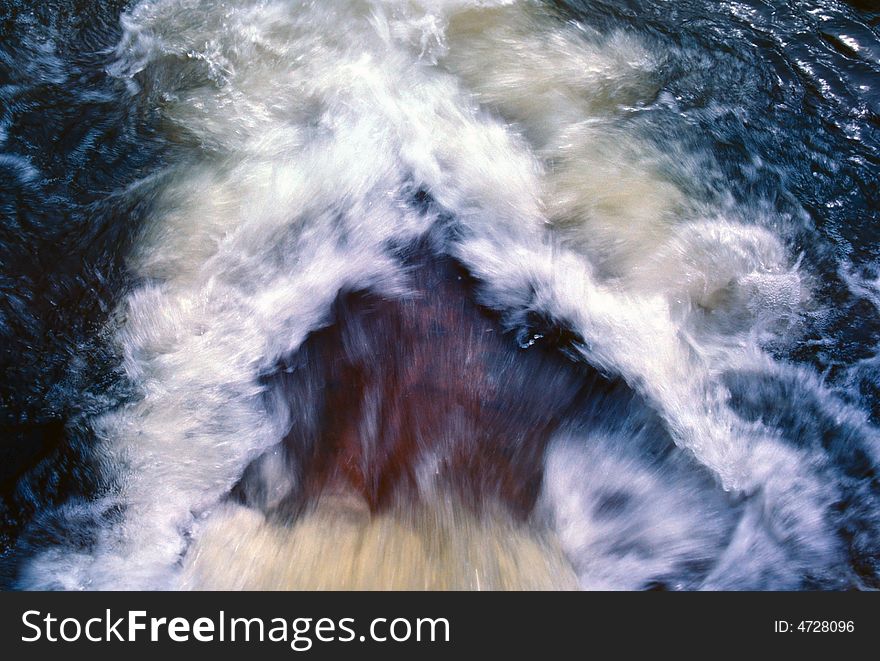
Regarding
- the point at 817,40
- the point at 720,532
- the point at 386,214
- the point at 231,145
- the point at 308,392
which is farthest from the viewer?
the point at 817,40

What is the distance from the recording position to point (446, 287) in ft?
10.7

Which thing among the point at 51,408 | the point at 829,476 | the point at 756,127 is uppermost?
the point at 756,127

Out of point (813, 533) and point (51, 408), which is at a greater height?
point (813, 533)

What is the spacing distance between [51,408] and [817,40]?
423 centimetres

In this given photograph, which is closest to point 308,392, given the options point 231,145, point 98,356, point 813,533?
point 98,356

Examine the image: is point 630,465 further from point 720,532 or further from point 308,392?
point 308,392

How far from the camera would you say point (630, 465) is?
115 inches

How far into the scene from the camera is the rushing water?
9.11 feet

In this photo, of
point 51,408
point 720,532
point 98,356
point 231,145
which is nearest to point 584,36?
point 231,145

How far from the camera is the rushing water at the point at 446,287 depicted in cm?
278

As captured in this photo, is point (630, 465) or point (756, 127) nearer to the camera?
point (630, 465)

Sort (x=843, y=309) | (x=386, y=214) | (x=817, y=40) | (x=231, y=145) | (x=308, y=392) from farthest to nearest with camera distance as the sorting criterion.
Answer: (x=817, y=40)
(x=231, y=145)
(x=386, y=214)
(x=843, y=309)
(x=308, y=392)

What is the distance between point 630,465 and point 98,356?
2.21 metres

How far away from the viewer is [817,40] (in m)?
4.07
